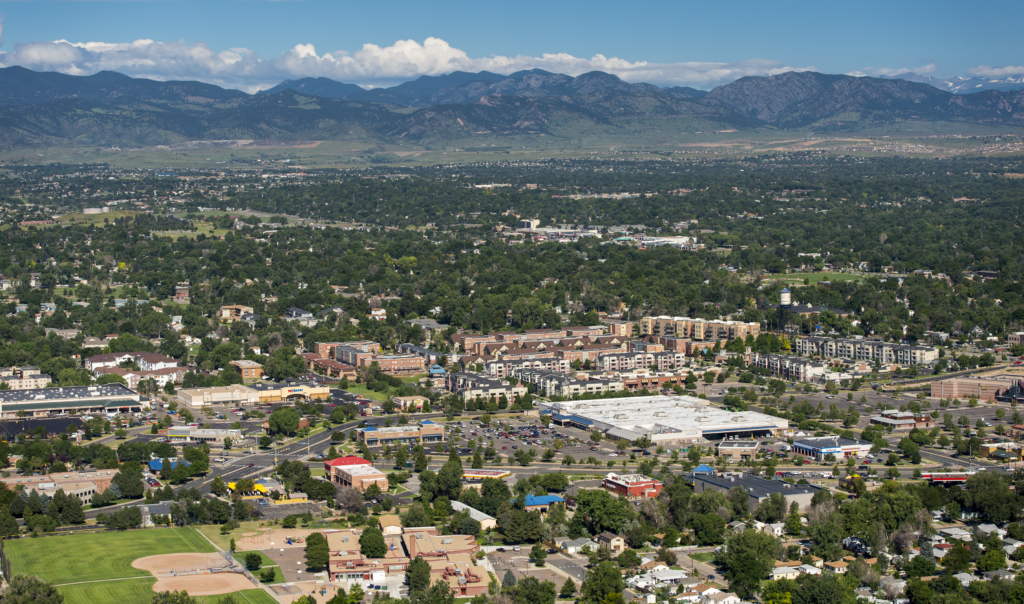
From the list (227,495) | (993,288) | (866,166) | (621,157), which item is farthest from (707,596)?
(621,157)

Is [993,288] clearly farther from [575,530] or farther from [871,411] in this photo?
[575,530]

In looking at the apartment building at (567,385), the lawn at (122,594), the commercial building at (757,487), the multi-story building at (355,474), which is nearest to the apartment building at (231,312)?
the apartment building at (567,385)

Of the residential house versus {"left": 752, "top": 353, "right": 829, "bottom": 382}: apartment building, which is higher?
the residential house

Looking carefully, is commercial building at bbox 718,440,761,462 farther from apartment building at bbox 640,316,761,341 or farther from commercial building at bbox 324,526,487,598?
apartment building at bbox 640,316,761,341

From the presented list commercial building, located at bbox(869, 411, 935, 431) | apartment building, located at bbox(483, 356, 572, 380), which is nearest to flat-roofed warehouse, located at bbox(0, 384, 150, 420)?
apartment building, located at bbox(483, 356, 572, 380)

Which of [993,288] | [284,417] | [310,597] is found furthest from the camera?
[993,288]
